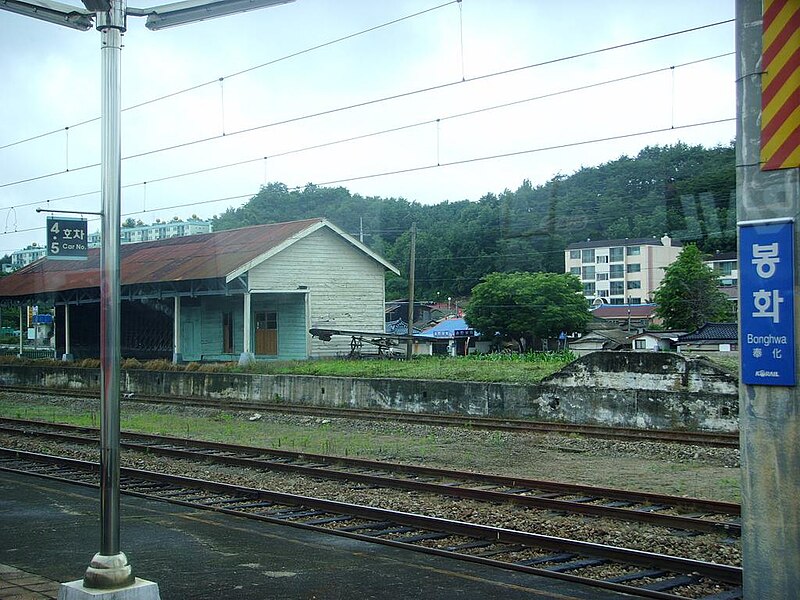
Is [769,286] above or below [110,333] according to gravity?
above

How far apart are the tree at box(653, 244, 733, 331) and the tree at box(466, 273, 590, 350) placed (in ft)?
16.8

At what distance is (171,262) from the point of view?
34562 millimetres

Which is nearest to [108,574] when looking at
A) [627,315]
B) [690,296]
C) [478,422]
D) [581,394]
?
[478,422]

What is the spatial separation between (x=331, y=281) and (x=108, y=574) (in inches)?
1133

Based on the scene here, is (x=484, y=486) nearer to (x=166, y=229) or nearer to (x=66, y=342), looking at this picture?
(x=66, y=342)

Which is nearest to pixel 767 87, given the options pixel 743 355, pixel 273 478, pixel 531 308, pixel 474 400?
pixel 743 355

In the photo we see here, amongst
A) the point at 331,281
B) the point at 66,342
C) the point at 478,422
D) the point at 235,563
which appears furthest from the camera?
the point at 66,342

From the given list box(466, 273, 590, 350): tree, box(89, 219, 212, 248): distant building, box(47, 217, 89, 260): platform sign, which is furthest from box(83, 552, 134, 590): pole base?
box(89, 219, 212, 248): distant building

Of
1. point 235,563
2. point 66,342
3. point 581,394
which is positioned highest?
point 66,342

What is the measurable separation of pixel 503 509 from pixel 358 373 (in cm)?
1562

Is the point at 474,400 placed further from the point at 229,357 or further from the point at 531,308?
the point at 531,308

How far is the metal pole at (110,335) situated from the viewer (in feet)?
17.8

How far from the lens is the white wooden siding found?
32188 millimetres

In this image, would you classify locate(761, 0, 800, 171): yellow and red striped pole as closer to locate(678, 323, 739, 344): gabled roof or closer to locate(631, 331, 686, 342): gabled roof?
locate(678, 323, 739, 344): gabled roof
